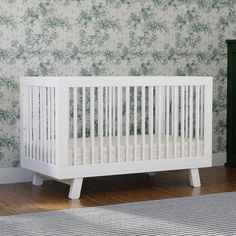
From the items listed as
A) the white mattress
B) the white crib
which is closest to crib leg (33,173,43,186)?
the white crib

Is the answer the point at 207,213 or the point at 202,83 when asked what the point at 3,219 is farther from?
the point at 202,83

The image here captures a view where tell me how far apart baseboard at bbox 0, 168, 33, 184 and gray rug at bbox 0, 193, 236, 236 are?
0.93 meters

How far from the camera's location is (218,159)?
4.75 meters

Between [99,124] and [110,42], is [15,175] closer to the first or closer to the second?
[99,124]

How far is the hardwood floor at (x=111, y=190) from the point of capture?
3320 mm

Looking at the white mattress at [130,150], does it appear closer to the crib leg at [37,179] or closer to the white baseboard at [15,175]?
the crib leg at [37,179]

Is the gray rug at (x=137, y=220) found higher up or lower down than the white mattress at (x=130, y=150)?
lower down

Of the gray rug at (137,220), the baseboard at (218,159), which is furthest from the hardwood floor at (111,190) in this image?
the baseboard at (218,159)

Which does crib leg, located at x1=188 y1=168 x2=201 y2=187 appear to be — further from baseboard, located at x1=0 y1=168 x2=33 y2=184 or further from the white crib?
baseboard, located at x1=0 y1=168 x2=33 y2=184

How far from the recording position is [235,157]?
15.3 ft

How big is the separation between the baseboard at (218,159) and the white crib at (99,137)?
76 cm

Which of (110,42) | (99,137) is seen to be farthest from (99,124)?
(110,42)

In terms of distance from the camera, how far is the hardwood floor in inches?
131

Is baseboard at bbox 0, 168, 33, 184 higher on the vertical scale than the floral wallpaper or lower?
lower
